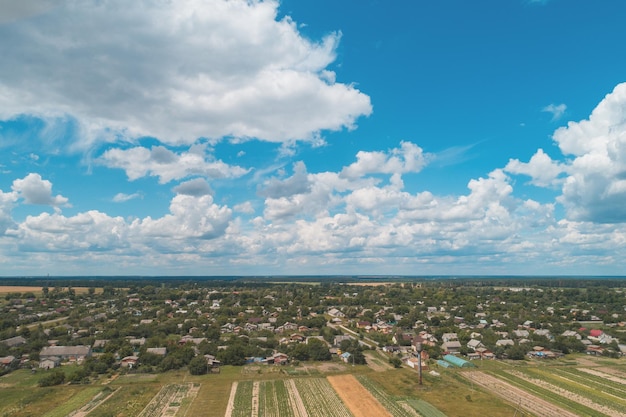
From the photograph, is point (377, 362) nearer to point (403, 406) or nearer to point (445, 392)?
point (445, 392)

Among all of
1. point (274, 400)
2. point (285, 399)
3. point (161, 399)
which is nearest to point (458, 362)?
point (285, 399)

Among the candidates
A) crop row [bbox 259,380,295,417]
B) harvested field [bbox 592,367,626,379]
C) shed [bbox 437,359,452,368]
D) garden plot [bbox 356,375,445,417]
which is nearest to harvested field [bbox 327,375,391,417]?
garden plot [bbox 356,375,445,417]

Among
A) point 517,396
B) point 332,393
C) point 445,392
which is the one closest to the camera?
point 517,396

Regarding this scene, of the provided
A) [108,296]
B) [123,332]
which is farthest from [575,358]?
[108,296]

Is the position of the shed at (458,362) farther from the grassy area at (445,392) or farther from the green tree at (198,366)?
the green tree at (198,366)

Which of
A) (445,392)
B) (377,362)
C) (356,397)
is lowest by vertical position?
(377,362)

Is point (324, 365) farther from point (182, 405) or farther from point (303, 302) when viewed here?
point (303, 302)
